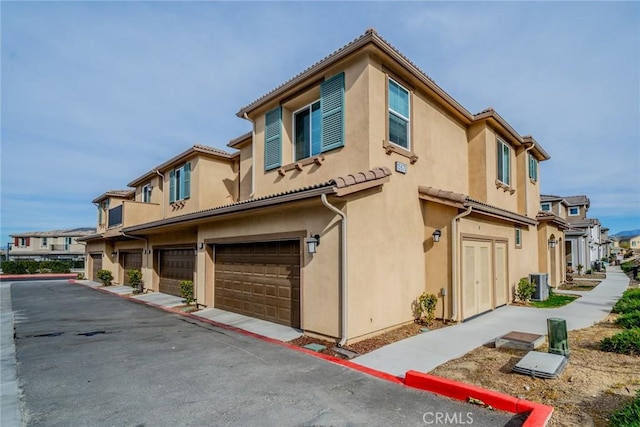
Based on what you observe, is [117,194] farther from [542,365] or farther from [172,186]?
[542,365]

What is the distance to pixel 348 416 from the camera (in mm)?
4199

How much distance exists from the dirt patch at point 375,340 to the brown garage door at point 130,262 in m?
15.6

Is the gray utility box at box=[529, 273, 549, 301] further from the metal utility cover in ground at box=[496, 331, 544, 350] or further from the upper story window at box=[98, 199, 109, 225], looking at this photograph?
the upper story window at box=[98, 199, 109, 225]

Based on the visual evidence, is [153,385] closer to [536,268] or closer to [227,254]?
[227,254]

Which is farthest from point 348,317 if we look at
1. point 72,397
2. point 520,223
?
point 520,223

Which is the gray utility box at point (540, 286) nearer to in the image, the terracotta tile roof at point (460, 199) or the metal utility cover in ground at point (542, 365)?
the terracotta tile roof at point (460, 199)

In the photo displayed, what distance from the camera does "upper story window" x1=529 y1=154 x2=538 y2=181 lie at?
16453 mm

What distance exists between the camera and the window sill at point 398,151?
856 cm

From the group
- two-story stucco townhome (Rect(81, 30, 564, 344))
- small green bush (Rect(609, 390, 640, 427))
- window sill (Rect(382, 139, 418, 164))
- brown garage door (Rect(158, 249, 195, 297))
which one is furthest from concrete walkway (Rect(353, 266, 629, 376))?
brown garage door (Rect(158, 249, 195, 297))

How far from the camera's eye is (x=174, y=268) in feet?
51.6

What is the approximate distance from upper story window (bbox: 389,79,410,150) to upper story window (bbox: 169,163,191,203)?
1130 centimetres

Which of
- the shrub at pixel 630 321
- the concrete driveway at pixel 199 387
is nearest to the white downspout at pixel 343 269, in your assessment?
the concrete driveway at pixel 199 387

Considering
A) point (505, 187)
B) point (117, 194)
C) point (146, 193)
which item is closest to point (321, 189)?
point (505, 187)

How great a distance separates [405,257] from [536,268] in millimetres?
10189
